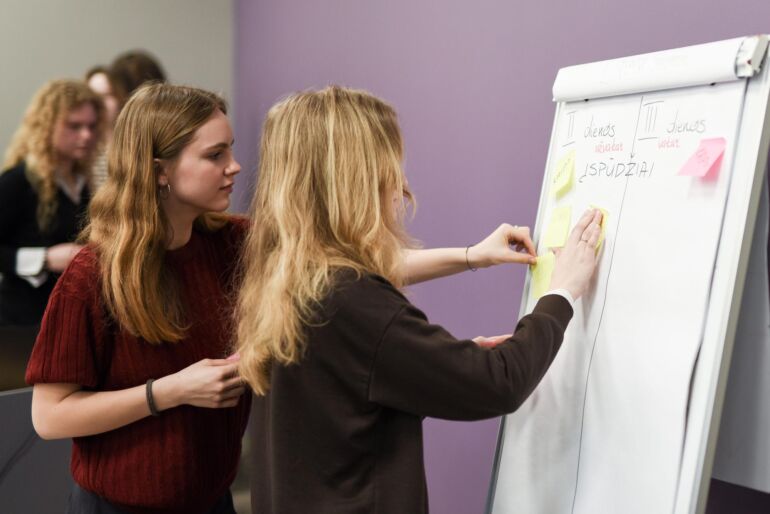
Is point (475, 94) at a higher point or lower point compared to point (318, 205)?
higher

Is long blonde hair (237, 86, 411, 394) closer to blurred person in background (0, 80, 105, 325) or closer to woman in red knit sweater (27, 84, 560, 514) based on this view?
woman in red knit sweater (27, 84, 560, 514)

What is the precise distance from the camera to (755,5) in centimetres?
146

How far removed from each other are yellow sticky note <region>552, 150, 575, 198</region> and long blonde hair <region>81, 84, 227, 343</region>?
0.73 metres

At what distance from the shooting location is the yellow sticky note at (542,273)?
152 cm

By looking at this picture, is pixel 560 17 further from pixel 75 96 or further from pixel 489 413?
pixel 75 96

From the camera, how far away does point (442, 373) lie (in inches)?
45.4

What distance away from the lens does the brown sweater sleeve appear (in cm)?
115

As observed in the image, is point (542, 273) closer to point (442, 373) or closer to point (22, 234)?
point (442, 373)

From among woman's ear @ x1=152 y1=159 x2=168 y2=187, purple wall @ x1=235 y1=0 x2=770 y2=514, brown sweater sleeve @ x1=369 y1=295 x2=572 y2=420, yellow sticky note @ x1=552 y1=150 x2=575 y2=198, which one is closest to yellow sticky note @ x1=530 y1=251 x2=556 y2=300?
yellow sticky note @ x1=552 y1=150 x2=575 y2=198

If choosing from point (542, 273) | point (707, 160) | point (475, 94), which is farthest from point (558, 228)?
point (475, 94)

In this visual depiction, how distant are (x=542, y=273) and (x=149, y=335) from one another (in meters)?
0.78

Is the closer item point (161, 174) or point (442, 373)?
point (442, 373)

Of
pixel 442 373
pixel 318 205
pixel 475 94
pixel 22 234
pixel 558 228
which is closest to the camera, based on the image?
pixel 442 373

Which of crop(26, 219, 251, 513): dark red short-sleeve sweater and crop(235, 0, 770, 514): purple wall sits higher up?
crop(235, 0, 770, 514): purple wall
